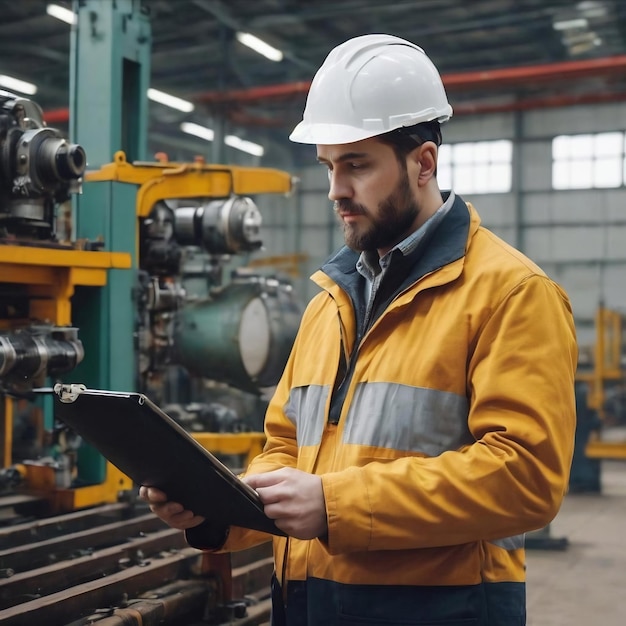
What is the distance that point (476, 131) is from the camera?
14.6m

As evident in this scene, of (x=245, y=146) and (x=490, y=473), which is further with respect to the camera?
(x=245, y=146)

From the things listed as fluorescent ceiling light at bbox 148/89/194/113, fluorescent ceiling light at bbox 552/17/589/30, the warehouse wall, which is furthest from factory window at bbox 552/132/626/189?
fluorescent ceiling light at bbox 148/89/194/113

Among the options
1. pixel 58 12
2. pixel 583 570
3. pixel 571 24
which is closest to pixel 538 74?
pixel 571 24

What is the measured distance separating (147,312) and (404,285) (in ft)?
8.48

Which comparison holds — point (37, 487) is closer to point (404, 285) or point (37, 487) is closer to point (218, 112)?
point (404, 285)

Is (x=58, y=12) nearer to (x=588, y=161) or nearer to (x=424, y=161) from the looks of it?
(x=588, y=161)

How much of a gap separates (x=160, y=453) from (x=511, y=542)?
1.92 feet

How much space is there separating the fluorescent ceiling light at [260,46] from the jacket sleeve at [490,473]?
10593 mm

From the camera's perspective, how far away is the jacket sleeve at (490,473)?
132 cm

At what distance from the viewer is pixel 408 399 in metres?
1.43

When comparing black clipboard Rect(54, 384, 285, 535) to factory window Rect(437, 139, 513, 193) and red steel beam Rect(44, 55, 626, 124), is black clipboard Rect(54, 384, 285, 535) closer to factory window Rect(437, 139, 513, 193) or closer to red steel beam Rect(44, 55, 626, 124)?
red steel beam Rect(44, 55, 626, 124)

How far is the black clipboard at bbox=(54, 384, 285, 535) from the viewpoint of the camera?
1331 millimetres

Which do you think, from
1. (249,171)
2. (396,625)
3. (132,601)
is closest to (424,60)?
(396,625)

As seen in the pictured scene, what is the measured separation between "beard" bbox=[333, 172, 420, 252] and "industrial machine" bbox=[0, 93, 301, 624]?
50.1 inches
